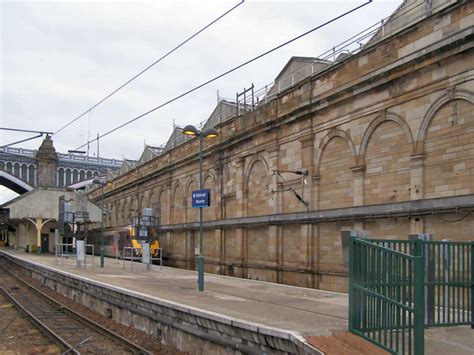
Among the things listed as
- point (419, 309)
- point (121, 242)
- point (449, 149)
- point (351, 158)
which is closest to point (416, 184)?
point (449, 149)

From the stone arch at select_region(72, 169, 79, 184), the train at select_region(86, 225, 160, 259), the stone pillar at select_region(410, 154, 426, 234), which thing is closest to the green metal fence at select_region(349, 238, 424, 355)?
the stone pillar at select_region(410, 154, 426, 234)

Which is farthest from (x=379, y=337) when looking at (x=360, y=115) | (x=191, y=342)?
(x=360, y=115)

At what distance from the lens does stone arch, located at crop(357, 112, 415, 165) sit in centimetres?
1617

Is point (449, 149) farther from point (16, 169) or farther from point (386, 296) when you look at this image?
point (16, 169)

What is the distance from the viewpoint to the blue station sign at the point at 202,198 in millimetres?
17047

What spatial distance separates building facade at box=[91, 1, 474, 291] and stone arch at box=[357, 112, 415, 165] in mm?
37

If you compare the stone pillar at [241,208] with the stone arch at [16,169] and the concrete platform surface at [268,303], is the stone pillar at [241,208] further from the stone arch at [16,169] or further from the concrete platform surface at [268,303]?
the stone arch at [16,169]

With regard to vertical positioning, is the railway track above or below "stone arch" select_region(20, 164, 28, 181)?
below

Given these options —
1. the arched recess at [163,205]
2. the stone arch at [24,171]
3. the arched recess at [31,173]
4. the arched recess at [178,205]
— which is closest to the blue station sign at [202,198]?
the arched recess at [178,205]

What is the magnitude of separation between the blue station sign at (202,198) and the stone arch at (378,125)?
18.5ft

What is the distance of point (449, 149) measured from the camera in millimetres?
14625

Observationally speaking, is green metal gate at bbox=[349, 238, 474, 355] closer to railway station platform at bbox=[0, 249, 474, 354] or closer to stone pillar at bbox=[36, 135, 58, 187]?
railway station platform at bbox=[0, 249, 474, 354]

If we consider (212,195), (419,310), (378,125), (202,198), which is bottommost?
(419,310)

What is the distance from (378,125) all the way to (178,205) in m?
21.2
